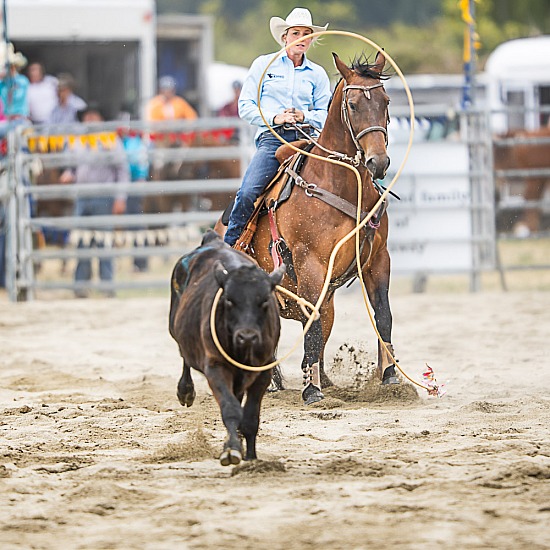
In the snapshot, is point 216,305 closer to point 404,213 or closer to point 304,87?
point 304,87

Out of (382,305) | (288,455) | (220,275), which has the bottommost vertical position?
(288,455)

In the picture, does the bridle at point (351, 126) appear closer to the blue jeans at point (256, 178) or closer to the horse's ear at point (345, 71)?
the horse's ear at point (345, 71)

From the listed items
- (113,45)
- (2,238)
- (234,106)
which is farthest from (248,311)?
(113,45)

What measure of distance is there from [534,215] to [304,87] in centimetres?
1164

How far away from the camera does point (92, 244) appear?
43.5 ft

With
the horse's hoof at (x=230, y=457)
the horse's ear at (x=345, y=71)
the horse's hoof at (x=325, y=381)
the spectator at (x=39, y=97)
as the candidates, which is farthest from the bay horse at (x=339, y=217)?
the spectator at (x=39, y=97)

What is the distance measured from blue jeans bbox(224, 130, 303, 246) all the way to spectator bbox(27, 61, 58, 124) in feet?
28.8

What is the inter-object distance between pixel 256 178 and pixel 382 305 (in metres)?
1.10

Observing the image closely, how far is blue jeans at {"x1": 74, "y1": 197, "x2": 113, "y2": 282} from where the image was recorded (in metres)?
13.0

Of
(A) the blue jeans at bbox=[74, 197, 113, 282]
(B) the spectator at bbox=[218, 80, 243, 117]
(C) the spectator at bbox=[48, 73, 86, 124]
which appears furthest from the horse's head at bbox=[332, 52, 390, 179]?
(B) the spectator at bbox=[218, 80, 243, 117]

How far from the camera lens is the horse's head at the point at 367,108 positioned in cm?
632

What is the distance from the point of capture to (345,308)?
1119 centimetres

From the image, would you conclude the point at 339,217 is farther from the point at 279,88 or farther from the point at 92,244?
the point at 92,244

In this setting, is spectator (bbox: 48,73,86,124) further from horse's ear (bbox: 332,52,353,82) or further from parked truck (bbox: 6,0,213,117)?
horse's ear (bbox: 332,52,353,82)
